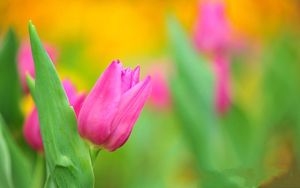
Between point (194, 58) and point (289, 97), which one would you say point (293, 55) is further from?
point (194, 58)

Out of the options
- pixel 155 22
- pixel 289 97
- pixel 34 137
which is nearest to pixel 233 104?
pixel 289 97

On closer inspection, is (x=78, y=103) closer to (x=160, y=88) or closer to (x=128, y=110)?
(x=128, y=110)

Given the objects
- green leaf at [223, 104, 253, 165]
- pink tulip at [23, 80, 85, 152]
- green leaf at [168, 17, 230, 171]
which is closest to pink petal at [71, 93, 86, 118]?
pink tulip at [23, 80, 85, 152]

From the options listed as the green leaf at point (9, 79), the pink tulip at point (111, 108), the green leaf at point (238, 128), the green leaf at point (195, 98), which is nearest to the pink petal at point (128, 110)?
the pink tulip at point (111, 108)

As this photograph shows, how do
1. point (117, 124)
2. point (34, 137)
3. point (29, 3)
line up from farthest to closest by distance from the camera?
1. point (29, 3)
2. point (34, 137)
3. point (117, 124)

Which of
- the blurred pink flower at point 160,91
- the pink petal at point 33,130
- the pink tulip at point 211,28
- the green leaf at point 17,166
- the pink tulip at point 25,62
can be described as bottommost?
the green leaf at point 17,166

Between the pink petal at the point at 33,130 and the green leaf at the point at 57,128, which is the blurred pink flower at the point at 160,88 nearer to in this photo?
the pink petal at the point at 33,130
